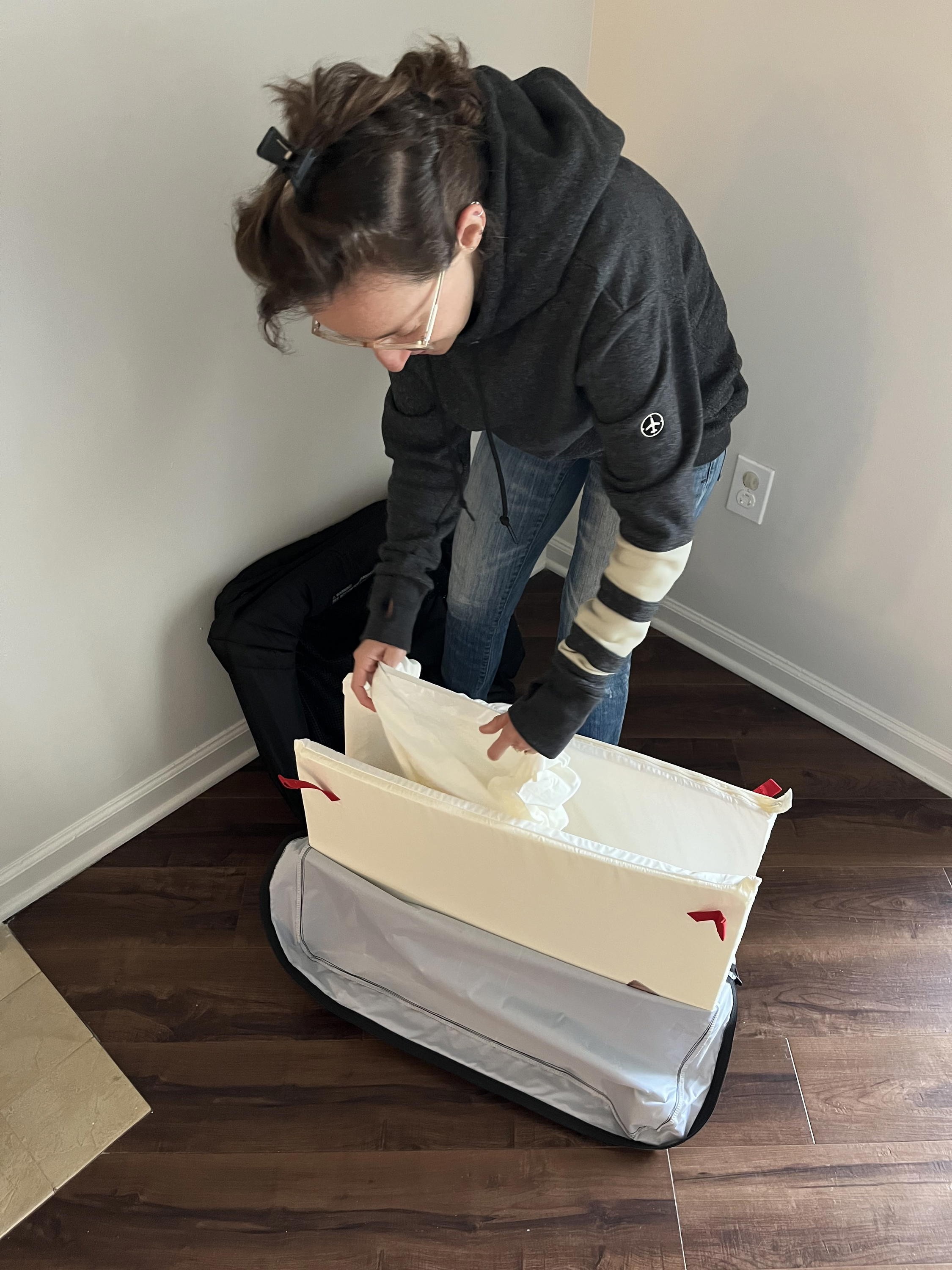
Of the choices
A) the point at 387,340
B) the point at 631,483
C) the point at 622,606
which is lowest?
the point at 622,606

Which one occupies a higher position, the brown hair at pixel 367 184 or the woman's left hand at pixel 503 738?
the brown hair at pixel 367 184

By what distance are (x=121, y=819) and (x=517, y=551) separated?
78 centimetres

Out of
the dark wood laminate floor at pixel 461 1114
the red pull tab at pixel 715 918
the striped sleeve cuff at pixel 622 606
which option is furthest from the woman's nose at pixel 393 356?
the dark wood laminate floor at pixel 461 1114

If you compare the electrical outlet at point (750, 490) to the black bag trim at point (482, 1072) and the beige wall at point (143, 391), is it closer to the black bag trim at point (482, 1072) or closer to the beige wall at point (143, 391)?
the beige wall at point (143, 391)

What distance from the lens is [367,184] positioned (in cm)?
61

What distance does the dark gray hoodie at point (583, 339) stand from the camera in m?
0.70

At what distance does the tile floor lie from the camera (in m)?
1.08

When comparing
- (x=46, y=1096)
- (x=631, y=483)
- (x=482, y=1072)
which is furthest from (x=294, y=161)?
(x=46, y=1096)

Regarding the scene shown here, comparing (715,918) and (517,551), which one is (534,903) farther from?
(517,551)

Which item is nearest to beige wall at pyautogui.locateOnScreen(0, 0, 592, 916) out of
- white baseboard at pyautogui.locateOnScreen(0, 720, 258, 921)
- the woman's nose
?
white baseboard at pyautogui.locateOnScreen(0, 720, 258, 921)

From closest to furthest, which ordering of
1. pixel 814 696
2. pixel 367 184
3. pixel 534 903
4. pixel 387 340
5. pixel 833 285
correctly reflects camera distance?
pixel 367 184
pixel 387 340
pixel 534 903
pixel 833 285
pixel 814 696

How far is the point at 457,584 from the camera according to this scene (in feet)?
4.00

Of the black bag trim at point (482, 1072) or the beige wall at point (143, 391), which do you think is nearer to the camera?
the beige wall at point (143, 391)

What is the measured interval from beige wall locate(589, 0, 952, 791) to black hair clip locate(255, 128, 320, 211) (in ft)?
2.87
